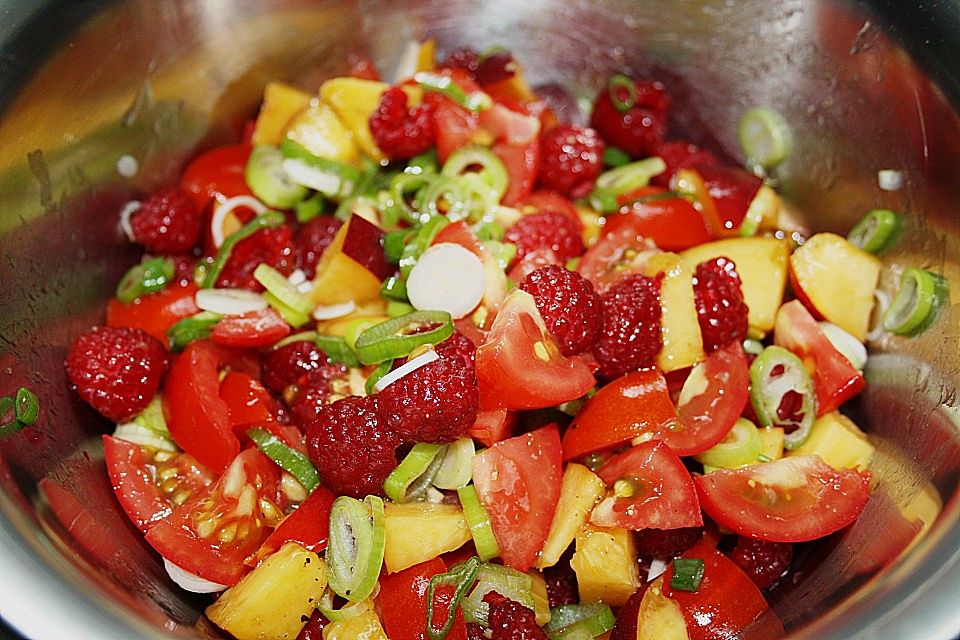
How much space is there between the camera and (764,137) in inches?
127

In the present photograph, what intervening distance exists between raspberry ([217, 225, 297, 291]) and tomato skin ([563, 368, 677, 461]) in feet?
3.92

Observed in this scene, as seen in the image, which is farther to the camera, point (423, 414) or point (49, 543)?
point (423, 414)

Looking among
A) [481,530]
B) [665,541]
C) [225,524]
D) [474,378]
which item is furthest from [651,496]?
[225,524]

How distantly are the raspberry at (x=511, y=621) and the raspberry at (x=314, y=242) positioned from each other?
4.38 feet

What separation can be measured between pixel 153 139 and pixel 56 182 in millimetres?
494

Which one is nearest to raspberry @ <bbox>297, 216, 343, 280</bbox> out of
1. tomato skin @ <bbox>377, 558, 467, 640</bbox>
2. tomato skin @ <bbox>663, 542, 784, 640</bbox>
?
tomato skin @ <bbox>377, 558, 467, 640</bbox>

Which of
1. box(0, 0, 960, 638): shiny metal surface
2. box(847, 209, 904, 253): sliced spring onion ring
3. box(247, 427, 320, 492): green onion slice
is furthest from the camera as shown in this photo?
box(847, 209, 904, 253): sliced spring onion ring

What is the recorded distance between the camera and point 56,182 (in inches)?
102

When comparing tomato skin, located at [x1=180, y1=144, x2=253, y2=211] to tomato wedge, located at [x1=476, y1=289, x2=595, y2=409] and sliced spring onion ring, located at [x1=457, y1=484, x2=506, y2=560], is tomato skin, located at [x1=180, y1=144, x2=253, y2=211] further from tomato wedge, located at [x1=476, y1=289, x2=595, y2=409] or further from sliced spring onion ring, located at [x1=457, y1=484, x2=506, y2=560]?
sliced spring onion ring, located at [x1=457, y1=484, x2=506, y2=560]

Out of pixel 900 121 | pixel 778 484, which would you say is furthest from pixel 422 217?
pixel 900 121

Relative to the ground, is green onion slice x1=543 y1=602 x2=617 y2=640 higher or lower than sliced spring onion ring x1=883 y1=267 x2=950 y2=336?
lower

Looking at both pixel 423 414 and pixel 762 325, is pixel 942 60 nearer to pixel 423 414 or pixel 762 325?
pixel 762 325

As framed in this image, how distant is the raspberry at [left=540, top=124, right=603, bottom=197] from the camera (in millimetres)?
3102

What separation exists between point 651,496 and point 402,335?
2.73ft
